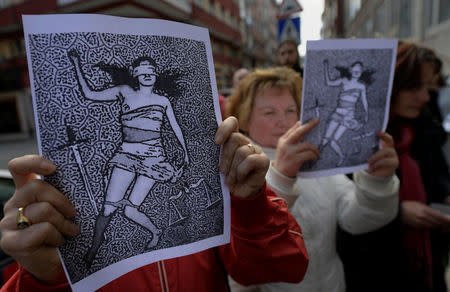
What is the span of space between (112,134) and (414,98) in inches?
62.7

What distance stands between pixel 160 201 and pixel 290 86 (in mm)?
848

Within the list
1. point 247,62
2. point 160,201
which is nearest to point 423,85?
point 160,201

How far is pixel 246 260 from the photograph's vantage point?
2.39 ft

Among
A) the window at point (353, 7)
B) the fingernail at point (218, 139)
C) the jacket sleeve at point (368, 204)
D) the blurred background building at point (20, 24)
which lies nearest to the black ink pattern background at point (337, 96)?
the jacket sleeve at point (368, 204)

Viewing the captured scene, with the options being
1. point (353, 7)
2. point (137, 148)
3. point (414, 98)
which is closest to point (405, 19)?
point (414, 98)

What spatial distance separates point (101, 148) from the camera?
0.55 metres

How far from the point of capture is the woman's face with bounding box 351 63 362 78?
1.04 metres

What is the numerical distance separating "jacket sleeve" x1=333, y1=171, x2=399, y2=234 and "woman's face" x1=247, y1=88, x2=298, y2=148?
0.43 metres

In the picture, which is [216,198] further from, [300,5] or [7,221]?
[300,5]

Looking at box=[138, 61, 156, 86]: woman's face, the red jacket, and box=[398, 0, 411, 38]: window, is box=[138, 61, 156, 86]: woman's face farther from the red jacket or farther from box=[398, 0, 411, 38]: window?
box=[398, 0, 411, 38]: window

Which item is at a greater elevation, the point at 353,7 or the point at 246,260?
the point at 353,7

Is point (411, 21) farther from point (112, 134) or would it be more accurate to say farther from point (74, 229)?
point (74, 229)

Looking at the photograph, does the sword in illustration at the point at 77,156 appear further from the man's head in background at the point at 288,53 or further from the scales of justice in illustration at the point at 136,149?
the man's head in background at the point at 288,53

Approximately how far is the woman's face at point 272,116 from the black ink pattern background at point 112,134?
557mm
